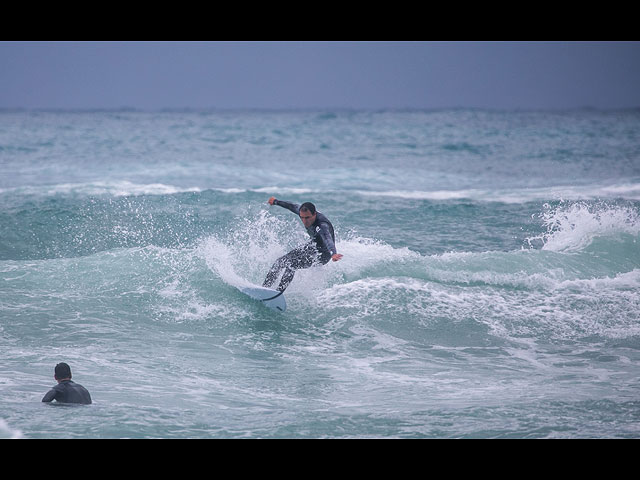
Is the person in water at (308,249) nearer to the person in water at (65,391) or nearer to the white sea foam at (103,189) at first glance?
the person in water at (65,391)

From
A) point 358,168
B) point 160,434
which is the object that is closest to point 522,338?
point 160,434

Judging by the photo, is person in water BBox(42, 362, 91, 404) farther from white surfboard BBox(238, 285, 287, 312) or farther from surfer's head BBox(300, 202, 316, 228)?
surfer's head BBox(300, 202, 316, 228)

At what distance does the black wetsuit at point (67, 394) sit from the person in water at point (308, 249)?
3.77 metres

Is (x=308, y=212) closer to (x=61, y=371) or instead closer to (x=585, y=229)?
(x=61, y=371)

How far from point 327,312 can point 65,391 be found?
4438 mm

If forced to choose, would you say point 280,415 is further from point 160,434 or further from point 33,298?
point 33,298

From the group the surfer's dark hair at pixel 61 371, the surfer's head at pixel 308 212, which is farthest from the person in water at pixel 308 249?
the surfer's dark hair at pixel 61 371

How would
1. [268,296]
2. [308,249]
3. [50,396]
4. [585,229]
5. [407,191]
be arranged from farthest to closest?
[407,191] → [585,229] → [268,296] → [308,249] → [50,396]

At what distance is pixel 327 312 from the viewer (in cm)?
1039

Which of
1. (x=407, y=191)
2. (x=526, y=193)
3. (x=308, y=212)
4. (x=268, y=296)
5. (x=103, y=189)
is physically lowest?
(x=268, y=296)

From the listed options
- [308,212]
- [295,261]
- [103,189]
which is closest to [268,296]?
[295,261]

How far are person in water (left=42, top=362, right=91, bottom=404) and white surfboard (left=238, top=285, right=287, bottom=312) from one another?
12.1 ft

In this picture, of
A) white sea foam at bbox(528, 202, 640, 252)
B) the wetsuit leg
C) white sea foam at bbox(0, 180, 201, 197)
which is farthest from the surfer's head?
white sea foam at bbox(0, 180, 201, 197)

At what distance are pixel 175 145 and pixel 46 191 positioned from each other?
14.1m
